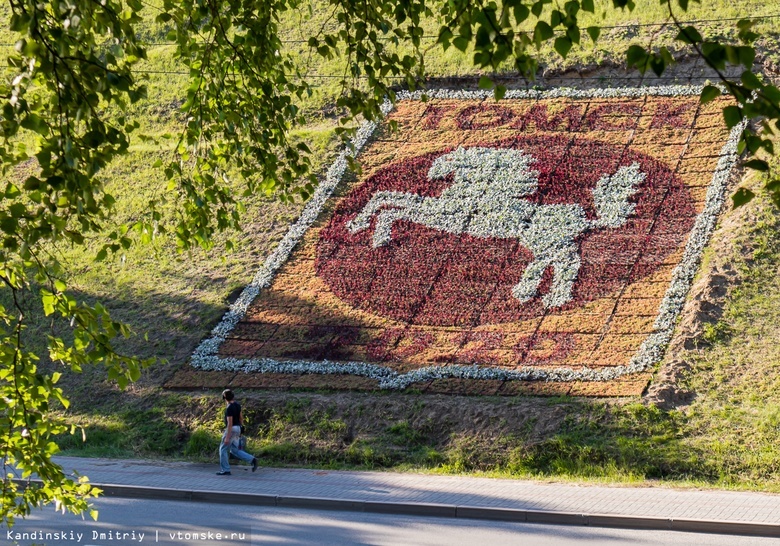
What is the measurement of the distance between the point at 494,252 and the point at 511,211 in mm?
1392

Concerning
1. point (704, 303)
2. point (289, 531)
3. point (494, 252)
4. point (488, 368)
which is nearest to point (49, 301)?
point (289, 531)

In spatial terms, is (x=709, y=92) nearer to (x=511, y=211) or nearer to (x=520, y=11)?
(x=520, y=11)

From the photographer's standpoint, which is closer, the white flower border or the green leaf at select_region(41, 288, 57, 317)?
the green leaf at select_region(41, 288, 57, 317)

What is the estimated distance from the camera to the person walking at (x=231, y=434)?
1412cm

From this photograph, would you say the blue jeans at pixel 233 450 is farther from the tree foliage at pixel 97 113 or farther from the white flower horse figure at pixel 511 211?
the white flower horse figure at pixel 511 211

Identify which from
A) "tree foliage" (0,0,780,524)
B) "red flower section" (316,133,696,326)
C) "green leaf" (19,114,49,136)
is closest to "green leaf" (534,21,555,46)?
"tree foliage" (0,0,780,524)

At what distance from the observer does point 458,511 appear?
11.9 metres

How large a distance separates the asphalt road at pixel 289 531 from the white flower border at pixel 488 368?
14.4 feet

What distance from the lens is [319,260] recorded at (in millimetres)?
20281

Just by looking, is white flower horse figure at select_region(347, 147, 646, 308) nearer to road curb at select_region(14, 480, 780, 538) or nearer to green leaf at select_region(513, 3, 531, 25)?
road curb at select_region(14, 480, 780, 538)

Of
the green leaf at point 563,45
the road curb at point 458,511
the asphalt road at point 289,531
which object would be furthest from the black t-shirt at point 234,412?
the green leaf at point 563,45

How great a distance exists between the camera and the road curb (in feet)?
35.6

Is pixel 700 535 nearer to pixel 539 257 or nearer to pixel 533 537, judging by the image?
pixel 533 537

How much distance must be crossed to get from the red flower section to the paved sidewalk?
15.9 feet
